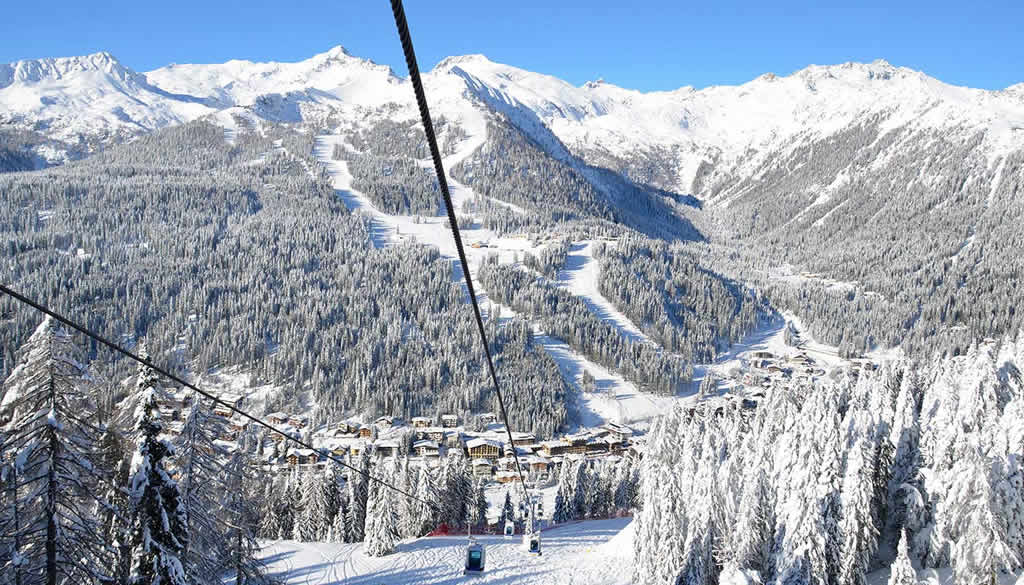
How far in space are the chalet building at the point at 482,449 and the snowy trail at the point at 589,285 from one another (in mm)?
58949

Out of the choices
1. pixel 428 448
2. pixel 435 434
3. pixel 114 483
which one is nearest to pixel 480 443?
pixel 428 448

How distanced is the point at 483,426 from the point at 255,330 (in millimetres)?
60939

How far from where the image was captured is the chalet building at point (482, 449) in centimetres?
9376

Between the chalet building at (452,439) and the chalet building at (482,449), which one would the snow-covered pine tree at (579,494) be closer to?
the chalet building at (482,449)

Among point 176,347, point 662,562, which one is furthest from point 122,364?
point 662,562

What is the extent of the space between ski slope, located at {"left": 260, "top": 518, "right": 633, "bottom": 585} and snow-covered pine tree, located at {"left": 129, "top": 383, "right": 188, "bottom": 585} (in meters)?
22.3

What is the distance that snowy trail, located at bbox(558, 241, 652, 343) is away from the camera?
495ft

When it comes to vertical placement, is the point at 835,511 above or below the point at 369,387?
above

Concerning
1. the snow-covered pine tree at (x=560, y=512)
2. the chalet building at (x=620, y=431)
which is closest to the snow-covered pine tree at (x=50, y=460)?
the snow-covered pine tree at (x=560, y=512)

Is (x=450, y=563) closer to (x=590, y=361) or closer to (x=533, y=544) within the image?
(x=533, y=544)

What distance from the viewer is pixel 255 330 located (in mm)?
134750

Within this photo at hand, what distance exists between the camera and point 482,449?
94750 millimetres

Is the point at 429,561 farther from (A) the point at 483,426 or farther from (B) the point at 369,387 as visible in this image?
Result: (B) the point at 369,387

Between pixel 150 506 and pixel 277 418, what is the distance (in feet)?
317
